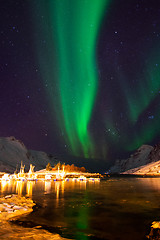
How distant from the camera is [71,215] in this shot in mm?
26734

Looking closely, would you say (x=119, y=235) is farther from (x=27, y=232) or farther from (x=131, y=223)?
(x=27, y=232)

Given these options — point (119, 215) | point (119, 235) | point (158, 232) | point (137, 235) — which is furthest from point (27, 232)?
point (119, 215)

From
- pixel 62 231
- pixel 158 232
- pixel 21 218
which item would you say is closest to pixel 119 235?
pixel 158 232

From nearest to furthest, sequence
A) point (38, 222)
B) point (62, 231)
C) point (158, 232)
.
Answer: point (158, 232) < point (62, 231) < point (38, 222)

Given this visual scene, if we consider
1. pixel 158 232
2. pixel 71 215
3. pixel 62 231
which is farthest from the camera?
pixel 71 215

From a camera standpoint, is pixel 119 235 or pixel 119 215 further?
pixel 119 215

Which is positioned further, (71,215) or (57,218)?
(71,215)

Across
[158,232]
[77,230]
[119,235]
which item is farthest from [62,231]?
[158,232]

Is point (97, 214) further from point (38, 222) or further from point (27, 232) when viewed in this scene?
point (27, 232)

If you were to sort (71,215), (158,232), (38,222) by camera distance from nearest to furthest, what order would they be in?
(158,232), (38,222), (71,215)

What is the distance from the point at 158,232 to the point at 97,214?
442 inches

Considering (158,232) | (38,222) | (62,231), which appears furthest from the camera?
(38,222)

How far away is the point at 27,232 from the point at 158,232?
11570mm

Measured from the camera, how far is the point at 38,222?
74.1 feet
